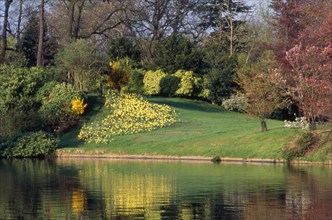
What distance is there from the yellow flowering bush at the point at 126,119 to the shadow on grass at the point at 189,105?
376cm

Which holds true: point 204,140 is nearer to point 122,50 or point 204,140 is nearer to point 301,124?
point 301,124

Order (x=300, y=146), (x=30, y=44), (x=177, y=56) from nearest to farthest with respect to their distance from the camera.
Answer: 1. (x=300, y=146)
2. (x=177, y=56)
3. (x=30, y=44)

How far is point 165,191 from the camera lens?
106 feet

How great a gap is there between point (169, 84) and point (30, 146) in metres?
21.6

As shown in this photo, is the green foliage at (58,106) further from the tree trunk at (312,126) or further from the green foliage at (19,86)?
the tree trunk at (312,126)

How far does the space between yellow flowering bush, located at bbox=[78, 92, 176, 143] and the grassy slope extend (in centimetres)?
78

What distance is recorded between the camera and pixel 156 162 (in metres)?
47.2

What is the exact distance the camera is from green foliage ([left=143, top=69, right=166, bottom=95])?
72250 mm

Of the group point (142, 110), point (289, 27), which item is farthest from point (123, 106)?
point (289, 27)

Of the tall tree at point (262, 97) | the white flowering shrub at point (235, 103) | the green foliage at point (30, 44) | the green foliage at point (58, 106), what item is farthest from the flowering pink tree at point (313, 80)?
the green foliage at point (30, 44)

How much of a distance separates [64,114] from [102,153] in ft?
24.8

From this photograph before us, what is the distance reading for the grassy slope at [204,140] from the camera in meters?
47.4

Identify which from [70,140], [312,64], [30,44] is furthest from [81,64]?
[312,64]

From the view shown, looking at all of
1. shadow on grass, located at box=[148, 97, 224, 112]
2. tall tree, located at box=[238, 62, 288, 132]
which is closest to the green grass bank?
tall tree, located at box=[238, 62, 288, 132]
